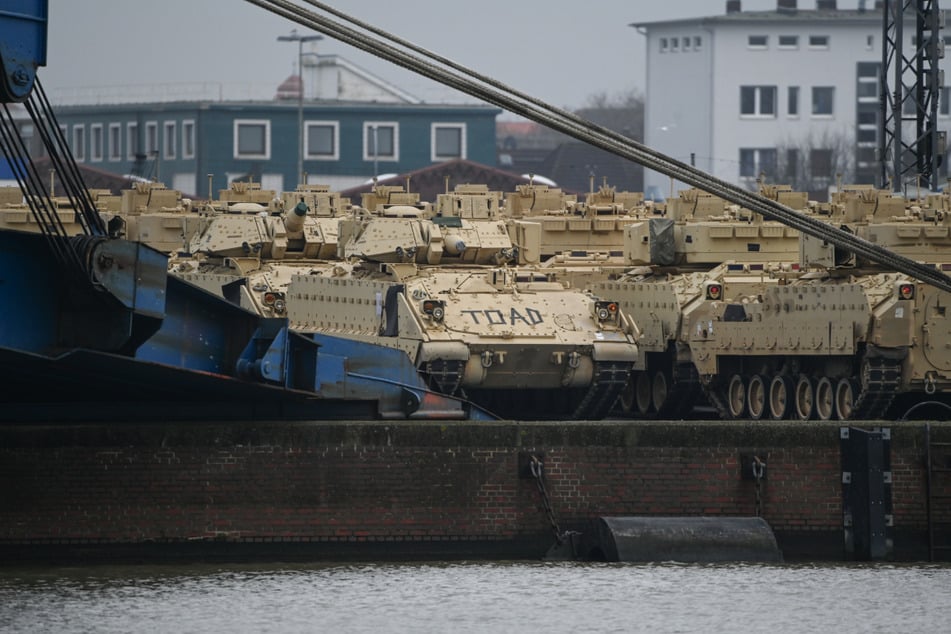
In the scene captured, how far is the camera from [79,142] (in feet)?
333

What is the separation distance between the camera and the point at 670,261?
112 feet

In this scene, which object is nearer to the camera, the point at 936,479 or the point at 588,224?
the point at 936,479

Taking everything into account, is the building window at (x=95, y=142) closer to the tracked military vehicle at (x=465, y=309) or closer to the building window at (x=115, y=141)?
the building window at (x=115, y=141)

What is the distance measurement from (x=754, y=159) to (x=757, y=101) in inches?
103

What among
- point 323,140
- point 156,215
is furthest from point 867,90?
point 156,215

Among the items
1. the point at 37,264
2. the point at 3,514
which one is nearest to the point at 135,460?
the point at 3,514

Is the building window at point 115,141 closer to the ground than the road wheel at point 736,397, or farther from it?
farther from it

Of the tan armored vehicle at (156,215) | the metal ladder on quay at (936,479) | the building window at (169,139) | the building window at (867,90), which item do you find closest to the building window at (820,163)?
the building window at (867,90)

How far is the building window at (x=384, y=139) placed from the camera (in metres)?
92.9

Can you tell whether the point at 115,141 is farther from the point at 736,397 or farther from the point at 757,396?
the point at 757,396

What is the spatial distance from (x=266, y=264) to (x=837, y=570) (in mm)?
18064

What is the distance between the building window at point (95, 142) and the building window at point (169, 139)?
5.47m

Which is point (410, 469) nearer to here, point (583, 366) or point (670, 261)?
point (583, 366)

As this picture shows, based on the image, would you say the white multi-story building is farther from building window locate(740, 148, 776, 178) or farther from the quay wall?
the quay wall
